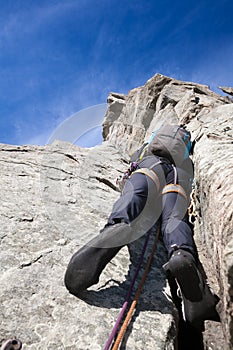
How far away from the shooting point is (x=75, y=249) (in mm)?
4059

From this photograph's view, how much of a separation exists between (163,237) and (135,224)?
431 mm

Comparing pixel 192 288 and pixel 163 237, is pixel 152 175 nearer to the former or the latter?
pixel 163 237

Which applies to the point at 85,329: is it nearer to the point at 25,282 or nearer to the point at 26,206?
the point at 25,282

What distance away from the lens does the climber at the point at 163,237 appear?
2.98 meters

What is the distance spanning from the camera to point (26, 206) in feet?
16.7

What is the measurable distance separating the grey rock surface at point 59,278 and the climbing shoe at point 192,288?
0.27m

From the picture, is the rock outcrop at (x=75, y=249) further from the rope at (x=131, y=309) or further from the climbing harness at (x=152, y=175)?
the climbing harness at (x=152, y=175)

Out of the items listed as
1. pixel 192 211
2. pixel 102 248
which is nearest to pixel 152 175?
pixel 192 211

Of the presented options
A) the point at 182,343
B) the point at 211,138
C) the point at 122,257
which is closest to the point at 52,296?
the point at 122,257

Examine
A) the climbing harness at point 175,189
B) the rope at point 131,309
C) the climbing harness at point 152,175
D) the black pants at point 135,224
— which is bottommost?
the rope at point 131,309

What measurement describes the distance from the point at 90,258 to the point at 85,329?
0.66m

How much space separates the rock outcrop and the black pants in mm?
271

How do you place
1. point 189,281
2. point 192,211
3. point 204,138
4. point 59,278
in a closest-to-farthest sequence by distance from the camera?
1. point 189,281
2. point 59,278
3. point 192,211
4. point 204,138

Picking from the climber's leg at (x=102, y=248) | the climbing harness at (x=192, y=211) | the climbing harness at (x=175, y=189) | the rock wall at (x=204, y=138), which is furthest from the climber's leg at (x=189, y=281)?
the climbing harness at (x=192, y=211)
